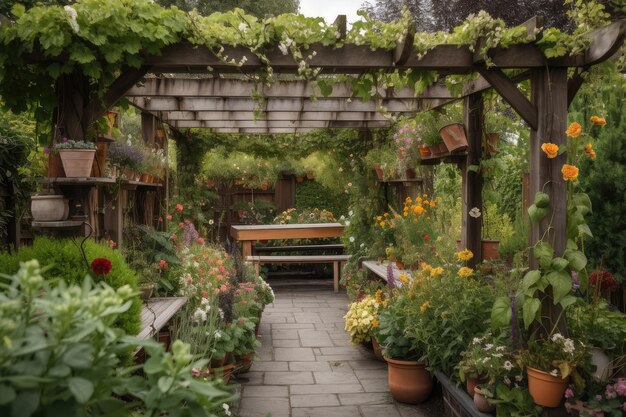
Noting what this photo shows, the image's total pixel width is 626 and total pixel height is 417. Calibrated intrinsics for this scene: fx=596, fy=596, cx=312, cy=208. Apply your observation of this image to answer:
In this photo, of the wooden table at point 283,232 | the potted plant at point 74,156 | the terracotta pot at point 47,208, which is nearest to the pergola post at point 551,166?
the potted plant at point 74,156

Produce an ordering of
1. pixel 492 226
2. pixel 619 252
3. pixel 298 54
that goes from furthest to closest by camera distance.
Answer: pixel 492 226 < pixel 619 252 < pixel 298 54

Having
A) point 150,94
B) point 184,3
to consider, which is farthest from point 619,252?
point 184,3

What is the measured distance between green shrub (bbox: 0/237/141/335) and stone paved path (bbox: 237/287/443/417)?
1263 mm

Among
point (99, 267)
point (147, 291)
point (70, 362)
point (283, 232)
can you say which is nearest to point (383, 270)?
point (147, 291)

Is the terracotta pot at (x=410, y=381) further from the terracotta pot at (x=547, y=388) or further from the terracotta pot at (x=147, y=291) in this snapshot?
the terracotta pot at (x=147, y=291)

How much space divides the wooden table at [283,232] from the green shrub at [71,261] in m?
5.97

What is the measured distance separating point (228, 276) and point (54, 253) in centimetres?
279

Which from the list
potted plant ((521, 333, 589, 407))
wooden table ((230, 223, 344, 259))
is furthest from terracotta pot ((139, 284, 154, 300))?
wooden table ((230, 223, 344, 259))

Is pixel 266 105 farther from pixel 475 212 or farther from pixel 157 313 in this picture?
pixel 157 313

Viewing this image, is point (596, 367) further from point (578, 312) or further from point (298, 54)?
point (298, 54)

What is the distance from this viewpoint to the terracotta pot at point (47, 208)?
321 centimetres

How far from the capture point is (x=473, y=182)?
15.8 ft

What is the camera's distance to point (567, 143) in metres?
3.47

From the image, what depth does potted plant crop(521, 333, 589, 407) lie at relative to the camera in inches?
121
